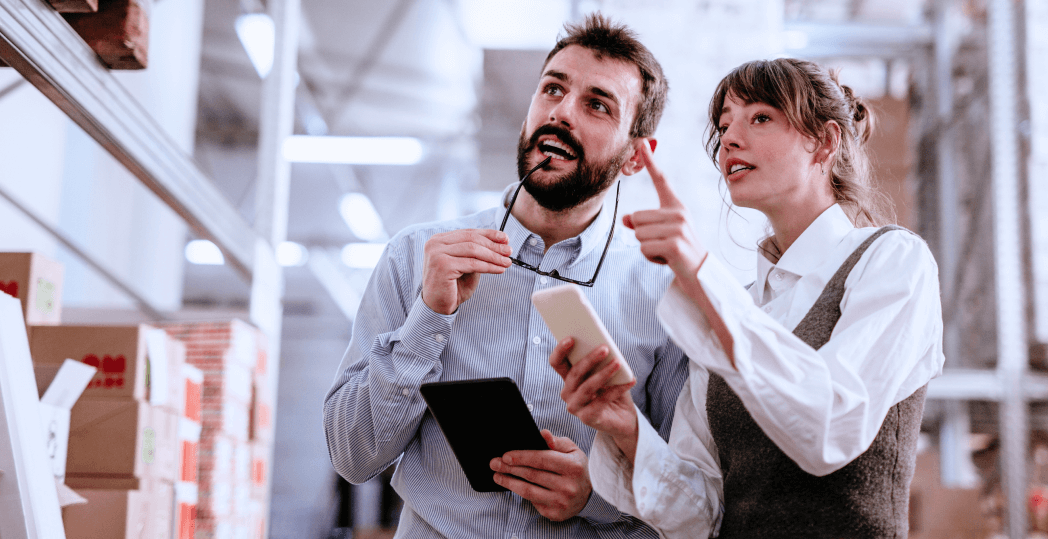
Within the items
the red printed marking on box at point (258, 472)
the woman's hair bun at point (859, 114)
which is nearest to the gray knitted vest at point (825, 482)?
the woman's hair bun at point (859, 114)

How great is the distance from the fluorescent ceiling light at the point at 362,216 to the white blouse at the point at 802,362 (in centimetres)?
713

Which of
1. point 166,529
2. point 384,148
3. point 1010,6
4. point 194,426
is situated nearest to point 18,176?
point 194,426

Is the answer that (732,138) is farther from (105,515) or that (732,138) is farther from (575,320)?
(105,515)

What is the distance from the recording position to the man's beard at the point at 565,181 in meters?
1.69

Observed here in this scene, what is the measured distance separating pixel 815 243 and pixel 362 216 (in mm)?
7740

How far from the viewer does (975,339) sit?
15.0ft

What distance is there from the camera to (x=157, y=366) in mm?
2479

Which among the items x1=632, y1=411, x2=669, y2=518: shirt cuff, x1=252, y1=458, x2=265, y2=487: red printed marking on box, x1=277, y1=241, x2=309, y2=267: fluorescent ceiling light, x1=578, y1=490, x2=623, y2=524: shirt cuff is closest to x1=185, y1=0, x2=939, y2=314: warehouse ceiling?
x1=277, y1=241, x2=309, y2=267: fluorescent ceiling light

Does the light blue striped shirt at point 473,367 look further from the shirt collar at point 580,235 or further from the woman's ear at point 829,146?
the woman's ear at point 829,146

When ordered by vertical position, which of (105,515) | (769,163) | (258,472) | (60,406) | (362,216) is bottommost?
(258,472)

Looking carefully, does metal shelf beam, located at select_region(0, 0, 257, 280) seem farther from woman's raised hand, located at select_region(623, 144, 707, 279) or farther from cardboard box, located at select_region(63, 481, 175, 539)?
woman's raised hand, located at select_region(623, 144, 707, 279)

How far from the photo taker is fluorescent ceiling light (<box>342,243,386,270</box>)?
10377 millimetres

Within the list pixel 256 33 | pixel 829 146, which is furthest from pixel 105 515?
pixel 256 33

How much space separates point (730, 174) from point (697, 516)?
22.0 inches
